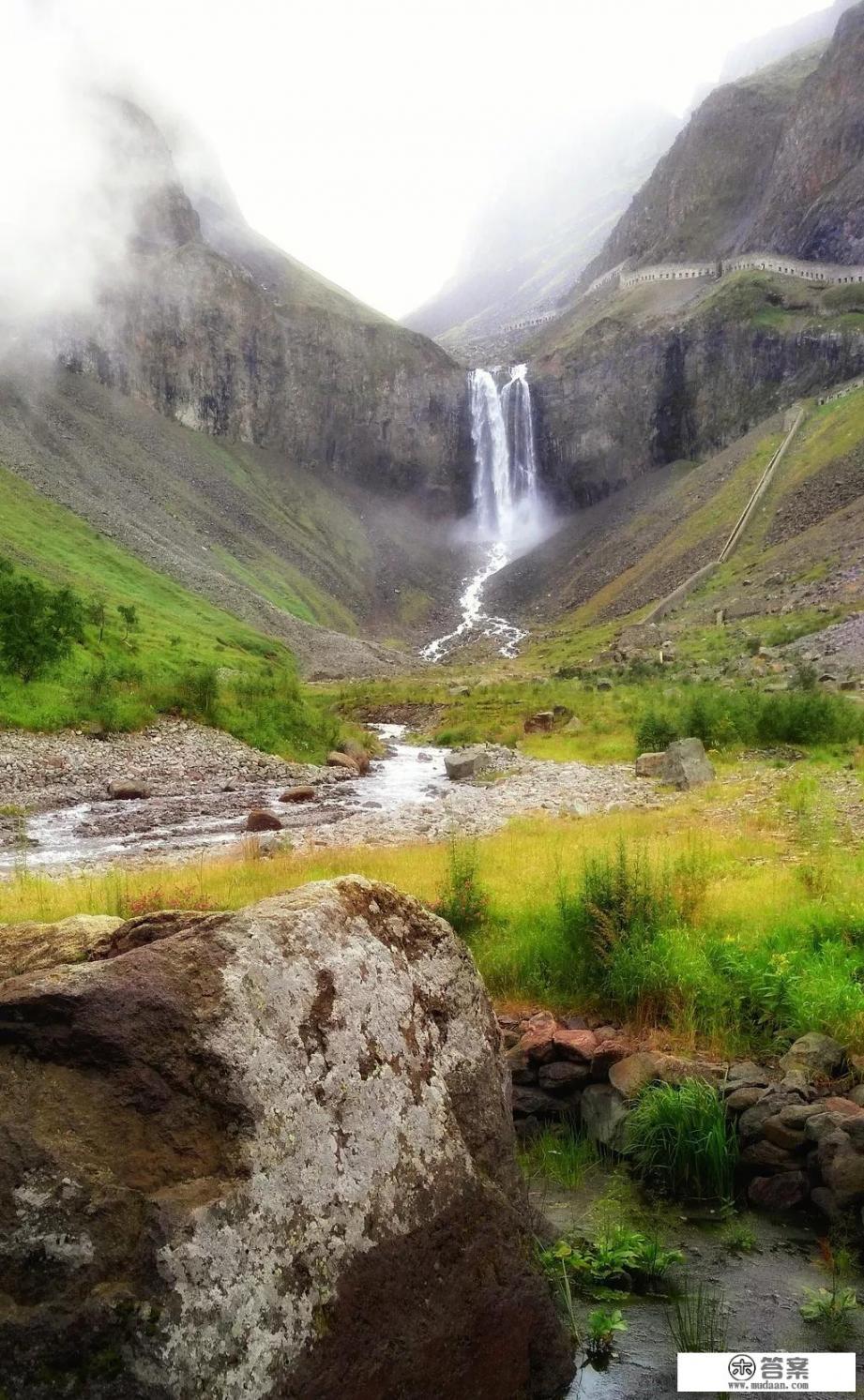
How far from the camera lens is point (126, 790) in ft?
90.0

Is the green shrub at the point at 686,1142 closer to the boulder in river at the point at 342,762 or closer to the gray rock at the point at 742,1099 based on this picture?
the gray rock at the point at 742,1099

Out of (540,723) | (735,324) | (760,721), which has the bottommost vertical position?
(540,723)

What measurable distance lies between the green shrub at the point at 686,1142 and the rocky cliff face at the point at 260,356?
119 meters

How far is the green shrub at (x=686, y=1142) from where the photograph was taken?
285 inches

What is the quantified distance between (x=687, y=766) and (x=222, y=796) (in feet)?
46.2

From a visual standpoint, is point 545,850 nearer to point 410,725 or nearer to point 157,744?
point 157,744

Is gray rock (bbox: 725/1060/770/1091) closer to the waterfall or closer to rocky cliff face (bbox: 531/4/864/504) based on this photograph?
rocky cliff face (bbox: 531/4/864/504)

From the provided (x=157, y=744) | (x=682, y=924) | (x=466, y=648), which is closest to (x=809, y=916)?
(x=682, y=924)

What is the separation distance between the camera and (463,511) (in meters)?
142

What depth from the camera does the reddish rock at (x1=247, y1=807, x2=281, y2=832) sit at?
22625mm

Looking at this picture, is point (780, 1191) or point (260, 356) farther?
point (260, 356)

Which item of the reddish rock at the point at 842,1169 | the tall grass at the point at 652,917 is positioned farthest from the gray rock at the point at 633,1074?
the reddish rock at the point at 842,1169

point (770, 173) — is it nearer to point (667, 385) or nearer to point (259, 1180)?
point (667, 385)

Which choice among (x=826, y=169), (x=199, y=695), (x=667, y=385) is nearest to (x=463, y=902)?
(x=199, y=695)
